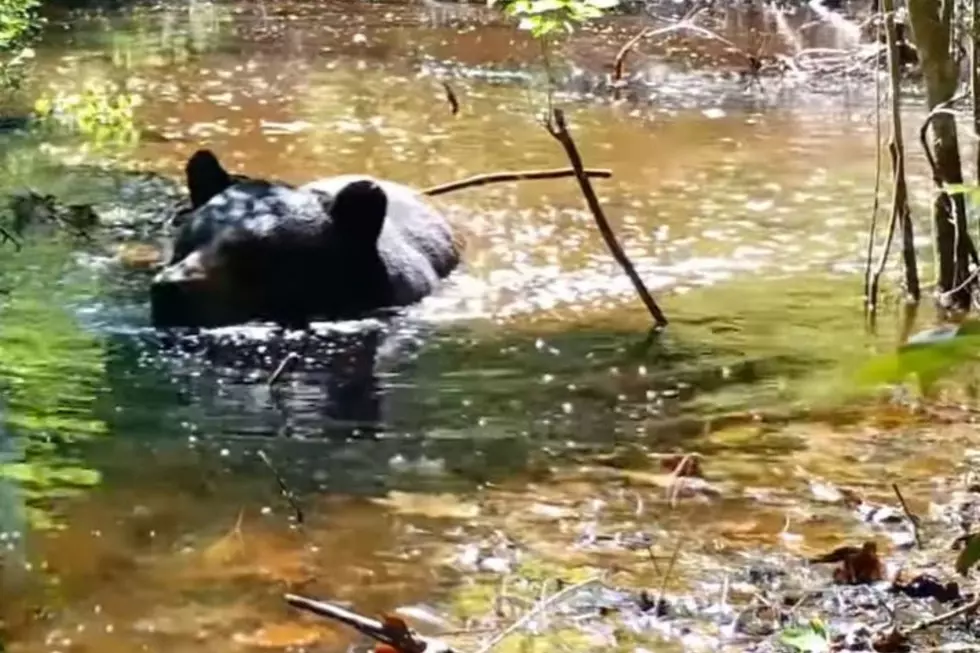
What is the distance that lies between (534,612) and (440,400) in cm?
265

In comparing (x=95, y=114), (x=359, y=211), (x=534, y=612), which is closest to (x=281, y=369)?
(x=359, y=211)

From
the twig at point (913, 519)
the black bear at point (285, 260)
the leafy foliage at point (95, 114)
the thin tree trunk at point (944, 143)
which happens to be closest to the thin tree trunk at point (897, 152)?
the thin tree trunk at point (944, 143)

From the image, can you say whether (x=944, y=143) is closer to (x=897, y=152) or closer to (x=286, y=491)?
(x=897, y=152)

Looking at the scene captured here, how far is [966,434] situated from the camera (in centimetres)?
595

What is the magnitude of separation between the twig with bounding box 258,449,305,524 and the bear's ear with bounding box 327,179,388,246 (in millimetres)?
2645

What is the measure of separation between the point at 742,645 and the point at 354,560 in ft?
3.77

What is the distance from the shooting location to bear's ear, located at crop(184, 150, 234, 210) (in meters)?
8.64

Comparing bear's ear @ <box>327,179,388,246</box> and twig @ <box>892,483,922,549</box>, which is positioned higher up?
bear's ear @ <box>327,179,388,246</box>

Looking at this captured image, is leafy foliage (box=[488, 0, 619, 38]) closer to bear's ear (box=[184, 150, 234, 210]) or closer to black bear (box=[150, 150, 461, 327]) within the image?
black bear (box=[150, 150, 461, 327])

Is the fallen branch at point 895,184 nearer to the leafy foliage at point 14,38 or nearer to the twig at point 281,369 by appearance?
the twig at point 281,369

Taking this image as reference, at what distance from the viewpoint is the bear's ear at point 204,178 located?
864cm

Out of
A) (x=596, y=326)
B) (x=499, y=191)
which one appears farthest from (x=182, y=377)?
(x=499, y=191)

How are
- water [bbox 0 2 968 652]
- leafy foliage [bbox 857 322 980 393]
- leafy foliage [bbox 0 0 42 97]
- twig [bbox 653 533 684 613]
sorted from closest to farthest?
leafy foliage [bbox 857 322 980 393]
twig [bbox 653 533 684 613]
water [bbox 0 2 968 652]
leafy foliage [bbox 0 0 42 97]

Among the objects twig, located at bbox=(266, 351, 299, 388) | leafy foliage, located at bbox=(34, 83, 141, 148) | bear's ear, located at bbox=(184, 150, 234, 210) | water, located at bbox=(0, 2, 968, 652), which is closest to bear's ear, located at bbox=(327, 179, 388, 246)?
water, located at bbox=(0, 2, 968, 652)
